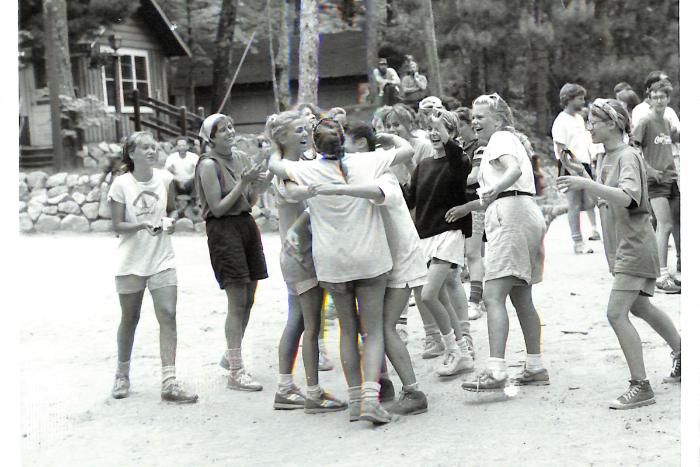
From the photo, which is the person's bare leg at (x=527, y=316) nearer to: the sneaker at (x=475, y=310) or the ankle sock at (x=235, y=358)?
the ankle sock at (x=235, y=358)

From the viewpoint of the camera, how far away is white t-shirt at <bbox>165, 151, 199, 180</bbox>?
678 inches

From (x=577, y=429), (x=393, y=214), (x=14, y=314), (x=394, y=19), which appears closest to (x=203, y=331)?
(x=393, y=214)

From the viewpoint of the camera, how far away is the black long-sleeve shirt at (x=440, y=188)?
19.6ft

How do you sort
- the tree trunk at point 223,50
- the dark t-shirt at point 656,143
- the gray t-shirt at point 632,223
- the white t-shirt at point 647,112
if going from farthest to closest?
the tree trunk at point 223,50 → the white t-shirt at point 647,112 → the dark t-shirt at point 656,143 → the gray t-shirt at point 632,223

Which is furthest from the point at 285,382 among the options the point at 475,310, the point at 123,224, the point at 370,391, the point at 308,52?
the point at 308,52

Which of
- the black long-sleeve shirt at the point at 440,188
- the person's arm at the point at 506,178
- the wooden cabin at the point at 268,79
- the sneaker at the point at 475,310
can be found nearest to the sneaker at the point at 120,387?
the black long-sleeve shirt at the point at 440,188

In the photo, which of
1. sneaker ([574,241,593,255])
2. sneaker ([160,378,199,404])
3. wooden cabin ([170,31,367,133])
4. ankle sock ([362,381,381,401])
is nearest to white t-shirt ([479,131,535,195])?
ankle sock ([362,381,381,401])

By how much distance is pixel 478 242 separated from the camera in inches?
296

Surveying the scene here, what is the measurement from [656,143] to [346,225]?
4.03 meters

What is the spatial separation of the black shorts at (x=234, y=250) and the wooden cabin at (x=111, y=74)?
1662 cm

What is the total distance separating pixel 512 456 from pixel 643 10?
78.3 ft

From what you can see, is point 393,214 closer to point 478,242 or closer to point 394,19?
point 478,242

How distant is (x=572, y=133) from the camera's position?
1010cm

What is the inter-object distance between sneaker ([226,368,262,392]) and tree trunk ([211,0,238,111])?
85.5ft
